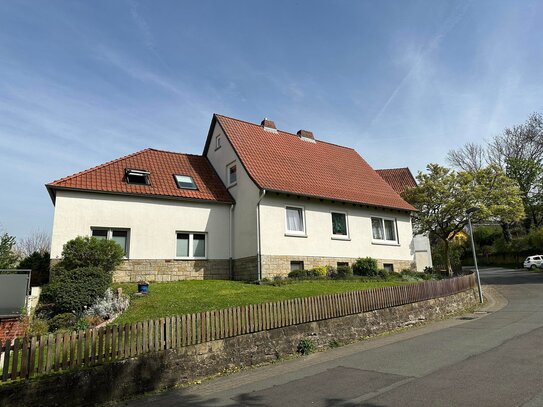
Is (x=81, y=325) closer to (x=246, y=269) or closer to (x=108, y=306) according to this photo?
(x=108, y=306)

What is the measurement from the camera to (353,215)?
72.7ft

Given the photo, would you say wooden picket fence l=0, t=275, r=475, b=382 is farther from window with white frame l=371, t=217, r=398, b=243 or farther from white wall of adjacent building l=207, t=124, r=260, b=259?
window with white frame l=371, t=217, r=398, b=243

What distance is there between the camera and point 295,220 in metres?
20.0

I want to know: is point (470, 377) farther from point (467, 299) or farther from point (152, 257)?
point (152, 257)

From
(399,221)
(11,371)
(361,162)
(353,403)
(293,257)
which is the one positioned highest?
(361,162)

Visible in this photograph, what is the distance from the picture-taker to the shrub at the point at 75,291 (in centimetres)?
1118

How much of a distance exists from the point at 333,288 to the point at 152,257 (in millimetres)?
8249

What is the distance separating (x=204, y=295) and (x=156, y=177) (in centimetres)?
852

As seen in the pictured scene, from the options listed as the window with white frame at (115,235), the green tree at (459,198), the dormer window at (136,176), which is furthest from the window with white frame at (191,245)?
the green tree at (459,198)

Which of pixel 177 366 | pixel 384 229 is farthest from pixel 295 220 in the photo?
pixel 177 366

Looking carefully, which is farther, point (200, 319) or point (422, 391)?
point (200, 319)

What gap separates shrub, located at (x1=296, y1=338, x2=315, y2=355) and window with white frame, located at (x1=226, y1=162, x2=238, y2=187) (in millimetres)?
12190

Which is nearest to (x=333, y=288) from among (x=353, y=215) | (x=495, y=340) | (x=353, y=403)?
(x=495, y=340)

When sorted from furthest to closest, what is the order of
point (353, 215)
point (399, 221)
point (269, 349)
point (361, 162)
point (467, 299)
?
point (361, 162) → point (399, 221) → point (353, 215) → point (467, 299) → point (269, 349)
